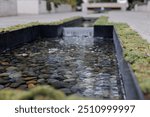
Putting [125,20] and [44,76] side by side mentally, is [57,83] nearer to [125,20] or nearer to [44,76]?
[44,76]

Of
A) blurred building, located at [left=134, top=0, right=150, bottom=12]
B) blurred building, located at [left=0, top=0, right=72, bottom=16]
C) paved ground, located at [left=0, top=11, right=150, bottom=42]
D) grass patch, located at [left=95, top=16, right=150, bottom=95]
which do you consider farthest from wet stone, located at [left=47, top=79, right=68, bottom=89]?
blurred building, located at [left=134, top=0, right=150, bottom=12]

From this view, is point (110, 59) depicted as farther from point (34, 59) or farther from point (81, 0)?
point (81, 0)

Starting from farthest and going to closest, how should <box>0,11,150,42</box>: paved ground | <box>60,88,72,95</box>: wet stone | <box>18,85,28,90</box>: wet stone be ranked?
1. <box>0,11,150,42</box>: paved ground
2. <box>18,85,28,90</box>: wet stone
3. <box>60,88,72,95</box>: wet stone

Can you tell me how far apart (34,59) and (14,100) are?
6293mm

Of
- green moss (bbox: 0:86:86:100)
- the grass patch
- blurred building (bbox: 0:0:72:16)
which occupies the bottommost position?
blurred building (bbox: 0:0:72:16)

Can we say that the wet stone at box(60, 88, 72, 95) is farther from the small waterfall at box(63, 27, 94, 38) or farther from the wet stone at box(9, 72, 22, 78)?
the small waterfall at box(63, 27, 94, 38)

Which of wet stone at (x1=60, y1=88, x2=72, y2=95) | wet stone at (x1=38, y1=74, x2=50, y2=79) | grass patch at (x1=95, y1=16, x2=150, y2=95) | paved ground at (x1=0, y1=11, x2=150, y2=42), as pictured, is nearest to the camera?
grass patch at (x1=95, y1=16, x2=150, y2=95)

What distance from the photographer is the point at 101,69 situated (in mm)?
8930

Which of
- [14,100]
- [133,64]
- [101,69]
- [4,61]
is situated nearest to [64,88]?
[133,64]

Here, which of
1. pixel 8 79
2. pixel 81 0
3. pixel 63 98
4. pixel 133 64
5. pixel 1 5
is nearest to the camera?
pixel 63 98

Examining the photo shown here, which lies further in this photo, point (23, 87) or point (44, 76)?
point (44, 76)

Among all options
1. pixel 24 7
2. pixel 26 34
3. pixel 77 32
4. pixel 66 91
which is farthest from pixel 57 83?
pixel 24 7

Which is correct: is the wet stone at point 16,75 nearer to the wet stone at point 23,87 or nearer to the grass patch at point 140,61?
the wet stone at point 23,87

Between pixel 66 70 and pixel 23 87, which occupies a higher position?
pixel 23 87
